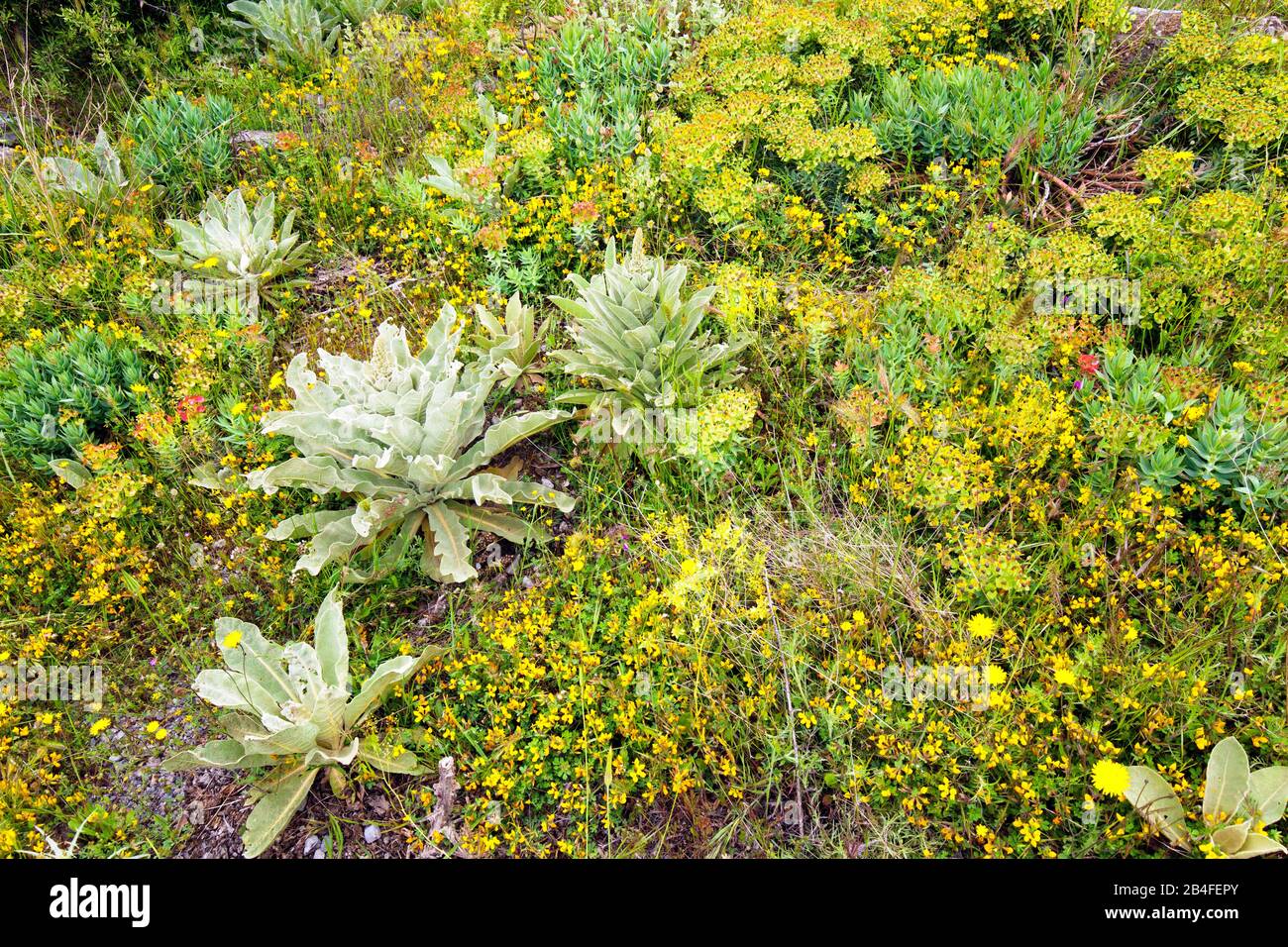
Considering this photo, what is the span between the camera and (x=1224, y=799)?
2.89 m

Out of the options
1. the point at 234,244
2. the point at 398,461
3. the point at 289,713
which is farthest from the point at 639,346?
the point at 234,244

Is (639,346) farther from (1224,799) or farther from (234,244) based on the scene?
(1224,799)

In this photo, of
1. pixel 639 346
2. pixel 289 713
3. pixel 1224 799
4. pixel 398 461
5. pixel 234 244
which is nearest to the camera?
pixel 1224 799

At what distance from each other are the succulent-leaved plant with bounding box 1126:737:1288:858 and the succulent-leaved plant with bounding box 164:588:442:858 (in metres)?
2.72

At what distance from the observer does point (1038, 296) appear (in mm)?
4250

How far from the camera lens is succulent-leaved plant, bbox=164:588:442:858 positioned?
324 cm

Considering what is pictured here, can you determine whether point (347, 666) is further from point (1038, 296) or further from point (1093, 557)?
point (1038, 296)

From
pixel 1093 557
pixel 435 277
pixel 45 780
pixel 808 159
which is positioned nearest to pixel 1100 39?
pixel 808 159

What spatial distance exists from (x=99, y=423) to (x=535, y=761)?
10.9 feet

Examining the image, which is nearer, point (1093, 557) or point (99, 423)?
point (1093, 557)

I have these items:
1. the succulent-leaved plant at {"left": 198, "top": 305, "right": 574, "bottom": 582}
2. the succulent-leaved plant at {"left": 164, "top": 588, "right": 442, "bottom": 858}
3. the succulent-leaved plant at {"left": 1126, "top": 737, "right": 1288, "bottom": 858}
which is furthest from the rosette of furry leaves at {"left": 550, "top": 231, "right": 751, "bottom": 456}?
the succulent-leaved plant at {"left": 1126, "top": 737, "right": 1288, "bottom": 858}

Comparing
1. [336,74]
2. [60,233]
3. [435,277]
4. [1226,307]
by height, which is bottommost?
[1226,307]

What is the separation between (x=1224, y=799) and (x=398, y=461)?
11.5ft

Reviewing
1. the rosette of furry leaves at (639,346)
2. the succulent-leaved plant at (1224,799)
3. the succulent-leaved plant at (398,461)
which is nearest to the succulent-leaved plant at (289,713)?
the succulent-leaved plant at (398,461)
